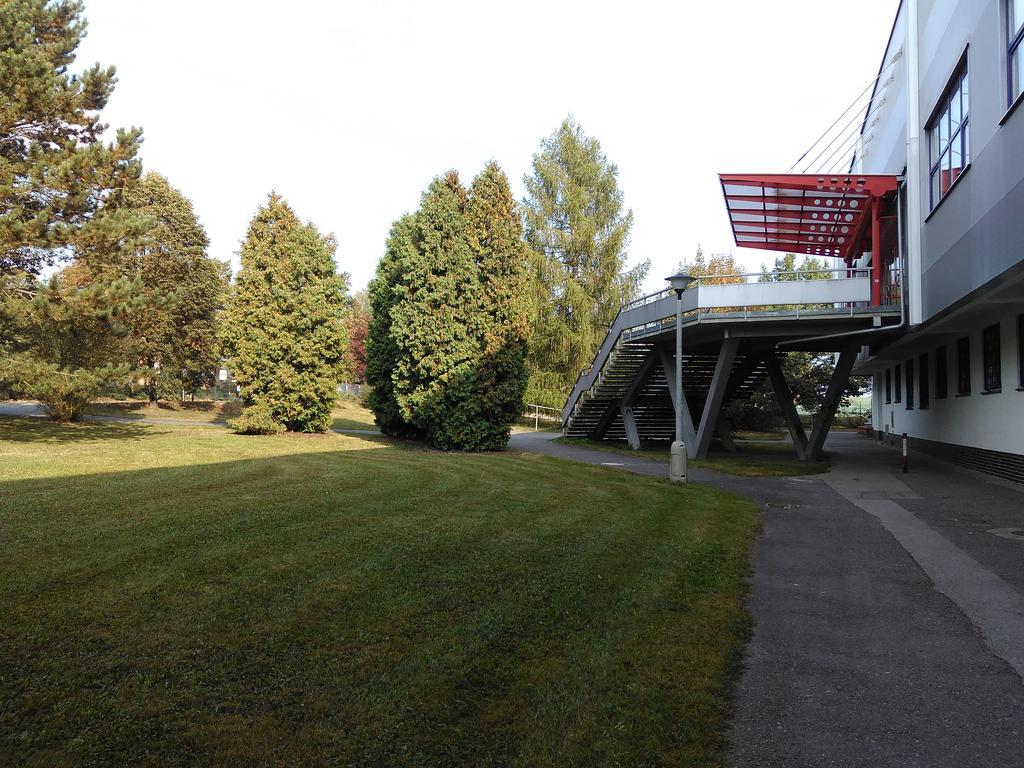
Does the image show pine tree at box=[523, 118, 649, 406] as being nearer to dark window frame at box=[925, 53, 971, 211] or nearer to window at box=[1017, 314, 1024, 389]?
dark window frame at box=[925, 53, 971, 211]

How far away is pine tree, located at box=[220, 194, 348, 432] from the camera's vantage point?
2547cm

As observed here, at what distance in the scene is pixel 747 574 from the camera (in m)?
7.43

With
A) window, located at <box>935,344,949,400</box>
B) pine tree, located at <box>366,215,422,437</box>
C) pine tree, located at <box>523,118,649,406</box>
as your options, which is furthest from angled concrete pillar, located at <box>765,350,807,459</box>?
pine tree, located at <box>523,118,649,406</box>

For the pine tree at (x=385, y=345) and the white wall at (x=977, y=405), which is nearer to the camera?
the white wall at (x=977, y=405)

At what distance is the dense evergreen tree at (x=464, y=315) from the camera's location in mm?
21422

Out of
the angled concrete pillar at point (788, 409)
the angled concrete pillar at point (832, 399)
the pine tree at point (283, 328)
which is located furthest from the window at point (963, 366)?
the pine tree at point (283, 328)

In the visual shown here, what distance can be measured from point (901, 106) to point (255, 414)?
22.2m

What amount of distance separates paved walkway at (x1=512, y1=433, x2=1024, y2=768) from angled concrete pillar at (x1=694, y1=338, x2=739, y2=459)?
29.8ft

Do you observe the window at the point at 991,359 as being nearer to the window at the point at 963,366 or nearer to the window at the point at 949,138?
the window at the point at 963,366

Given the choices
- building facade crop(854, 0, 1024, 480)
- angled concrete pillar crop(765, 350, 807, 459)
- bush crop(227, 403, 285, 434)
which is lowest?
bush crop(227, 403, 285, 434)

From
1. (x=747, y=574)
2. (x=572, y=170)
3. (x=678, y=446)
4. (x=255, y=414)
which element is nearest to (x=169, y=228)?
(x=255, y=414)

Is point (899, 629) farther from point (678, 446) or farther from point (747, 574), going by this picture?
point (678, 446)

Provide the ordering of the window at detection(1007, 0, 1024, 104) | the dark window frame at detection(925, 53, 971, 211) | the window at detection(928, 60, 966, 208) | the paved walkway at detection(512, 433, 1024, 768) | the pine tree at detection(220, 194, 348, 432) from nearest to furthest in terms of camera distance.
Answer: the paved walkway at detection(512, 433, 1024, 768) < the window at detection(1007, 0, 1024, 104) < the dark window frame at detection(925, 53, 971, 211) < the window at detection(928, 60, 966, 208) < the pine tree at detection(220, 194, 348, 432)

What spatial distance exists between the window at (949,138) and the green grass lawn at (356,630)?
9.86 meters
